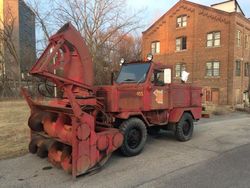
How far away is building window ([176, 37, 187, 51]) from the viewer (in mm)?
32684

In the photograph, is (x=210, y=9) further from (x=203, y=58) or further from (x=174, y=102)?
(x=174, y=102)

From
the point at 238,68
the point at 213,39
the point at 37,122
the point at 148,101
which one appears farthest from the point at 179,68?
the point at 37,122

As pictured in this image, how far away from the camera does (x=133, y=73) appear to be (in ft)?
27.1

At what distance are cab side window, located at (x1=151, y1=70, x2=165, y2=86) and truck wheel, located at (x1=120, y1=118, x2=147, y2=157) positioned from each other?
4.07 ft

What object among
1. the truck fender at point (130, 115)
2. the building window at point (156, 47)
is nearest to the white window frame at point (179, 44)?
the building window at point (156, 47)

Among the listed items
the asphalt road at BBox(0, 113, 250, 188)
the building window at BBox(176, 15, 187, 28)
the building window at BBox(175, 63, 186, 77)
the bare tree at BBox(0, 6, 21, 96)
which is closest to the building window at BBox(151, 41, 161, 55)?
the building window at BBox(176, 15, 187, 28)

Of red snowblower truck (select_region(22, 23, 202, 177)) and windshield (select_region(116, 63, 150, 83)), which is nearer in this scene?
red snowblower truck (select_region(22, 23, 202, 177))

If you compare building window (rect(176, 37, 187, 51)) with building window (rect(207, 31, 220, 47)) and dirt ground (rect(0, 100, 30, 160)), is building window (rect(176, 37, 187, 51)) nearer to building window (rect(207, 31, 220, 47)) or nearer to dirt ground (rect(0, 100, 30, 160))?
building window (rect(207, 31, 220, 47))

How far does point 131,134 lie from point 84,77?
1.86 m

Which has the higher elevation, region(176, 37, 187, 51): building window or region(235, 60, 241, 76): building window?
region(176, 37, 187, 51): building window

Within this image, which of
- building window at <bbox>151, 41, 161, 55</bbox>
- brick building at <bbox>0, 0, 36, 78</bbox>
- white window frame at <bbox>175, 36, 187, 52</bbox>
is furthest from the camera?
building window at <bbox>151, 41, 161, 55</bbox>

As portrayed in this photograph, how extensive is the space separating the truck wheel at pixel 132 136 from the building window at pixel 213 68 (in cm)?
2342

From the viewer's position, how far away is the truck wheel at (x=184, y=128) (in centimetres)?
905

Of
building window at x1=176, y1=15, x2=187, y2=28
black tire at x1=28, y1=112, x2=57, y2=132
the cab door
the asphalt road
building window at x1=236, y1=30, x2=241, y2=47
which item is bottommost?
the asphalt road
